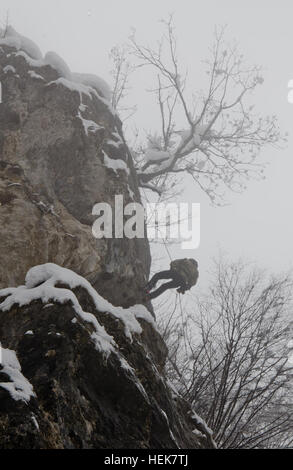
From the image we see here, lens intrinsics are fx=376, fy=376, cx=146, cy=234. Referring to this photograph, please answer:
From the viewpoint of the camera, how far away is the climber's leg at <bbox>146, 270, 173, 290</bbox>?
8.34 meters

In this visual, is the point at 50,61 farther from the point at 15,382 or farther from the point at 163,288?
the point at 15,382

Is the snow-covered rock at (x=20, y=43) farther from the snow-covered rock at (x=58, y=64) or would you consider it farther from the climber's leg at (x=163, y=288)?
the climber's leg at (x=163, y=288)

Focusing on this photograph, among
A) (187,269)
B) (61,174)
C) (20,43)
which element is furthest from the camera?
(20,43)

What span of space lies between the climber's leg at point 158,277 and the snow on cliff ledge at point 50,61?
5034mm

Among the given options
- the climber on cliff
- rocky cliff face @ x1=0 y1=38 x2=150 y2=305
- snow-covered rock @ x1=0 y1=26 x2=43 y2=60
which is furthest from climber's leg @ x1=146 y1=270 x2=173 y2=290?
snow-covered rock @ x1=0 y1=26 x2=43 y2=60

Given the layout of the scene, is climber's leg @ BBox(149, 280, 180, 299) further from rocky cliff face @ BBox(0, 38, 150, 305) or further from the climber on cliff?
rocky cliff face @ BBox(0, 38, 150, 305)

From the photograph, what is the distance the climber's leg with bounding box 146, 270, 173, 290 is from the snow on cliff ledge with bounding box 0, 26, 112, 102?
503 cm

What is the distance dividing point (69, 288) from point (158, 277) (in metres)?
4.14

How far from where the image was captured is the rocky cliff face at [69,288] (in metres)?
3.37

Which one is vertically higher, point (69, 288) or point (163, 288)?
point (69, 288)

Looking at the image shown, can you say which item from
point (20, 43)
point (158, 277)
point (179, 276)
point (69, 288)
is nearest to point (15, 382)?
point (69, 288)

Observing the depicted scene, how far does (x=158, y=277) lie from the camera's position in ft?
27.7

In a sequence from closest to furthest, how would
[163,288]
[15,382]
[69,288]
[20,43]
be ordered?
[15,382] → [69,288] → [163,288] → [20,43]
